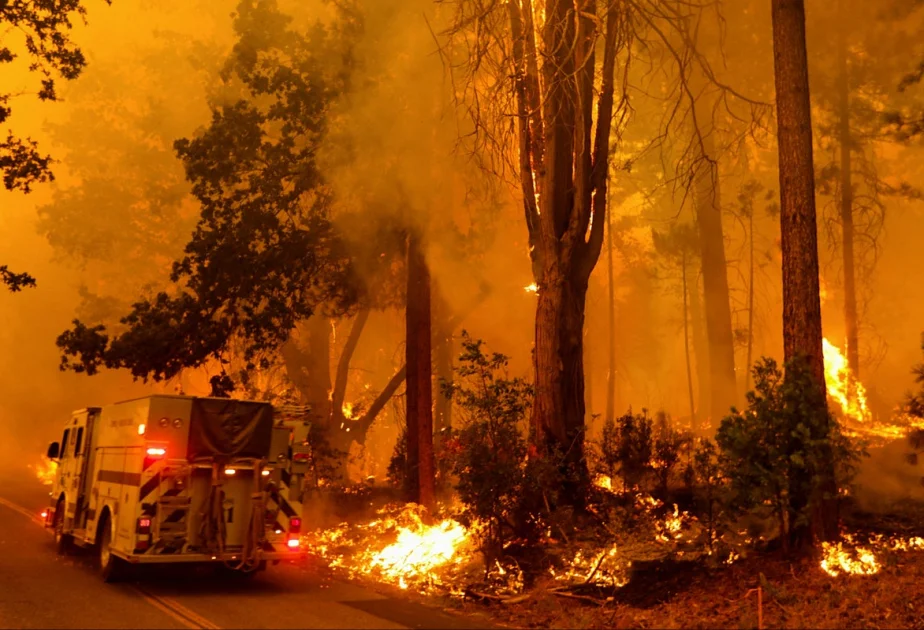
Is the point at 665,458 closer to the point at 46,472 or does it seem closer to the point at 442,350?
the point at 442,350

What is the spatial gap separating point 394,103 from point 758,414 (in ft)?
Result: 35.1

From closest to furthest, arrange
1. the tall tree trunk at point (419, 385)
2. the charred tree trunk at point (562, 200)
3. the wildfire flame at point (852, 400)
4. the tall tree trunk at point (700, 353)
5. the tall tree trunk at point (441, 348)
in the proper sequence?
the charred tree trunk at point (562, 200) < the tall tree trunk at point (419, 385) < the wildfire flame at point (852, 400) < the tall tree trunk at point (441, 348) < the tall tree trunk at point (700, 353)

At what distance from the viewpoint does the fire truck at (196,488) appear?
11.1m

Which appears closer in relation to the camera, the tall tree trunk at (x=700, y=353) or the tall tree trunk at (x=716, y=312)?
the tall tree trunk at (x=716, y=312)

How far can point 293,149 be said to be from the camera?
20984 millimetres

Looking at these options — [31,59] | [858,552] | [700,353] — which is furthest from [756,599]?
[700,353]

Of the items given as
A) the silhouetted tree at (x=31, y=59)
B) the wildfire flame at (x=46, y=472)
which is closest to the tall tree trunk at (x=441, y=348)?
the silhouetted tree at (x=31, y=59)

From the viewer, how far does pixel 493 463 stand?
1157 cm

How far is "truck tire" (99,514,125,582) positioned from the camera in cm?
1156

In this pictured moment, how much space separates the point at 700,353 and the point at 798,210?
30765mm

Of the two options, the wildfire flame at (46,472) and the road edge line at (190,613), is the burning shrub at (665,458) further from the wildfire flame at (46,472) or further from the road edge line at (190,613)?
the wildfire flame at (46,472)

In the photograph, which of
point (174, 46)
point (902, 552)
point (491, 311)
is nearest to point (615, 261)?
point (491, 311)

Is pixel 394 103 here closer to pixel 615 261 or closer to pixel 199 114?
pixel 199 114

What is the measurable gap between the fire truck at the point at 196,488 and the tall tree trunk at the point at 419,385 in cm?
407
